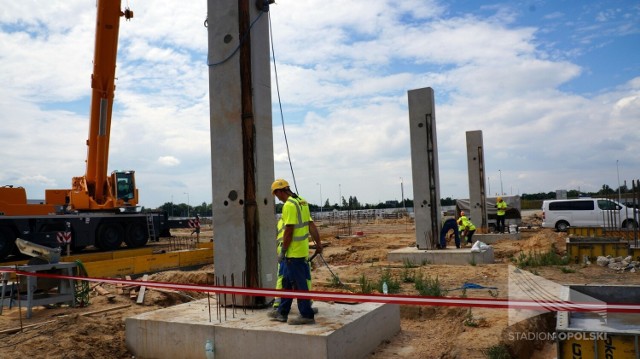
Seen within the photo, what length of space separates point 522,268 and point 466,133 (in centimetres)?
1045

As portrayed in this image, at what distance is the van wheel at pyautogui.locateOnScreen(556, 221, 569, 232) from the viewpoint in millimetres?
22973

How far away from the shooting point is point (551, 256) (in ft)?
41.4

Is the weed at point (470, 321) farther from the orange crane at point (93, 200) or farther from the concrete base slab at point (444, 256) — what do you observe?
the orange crane at point (93, 200)

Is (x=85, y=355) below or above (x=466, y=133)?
below

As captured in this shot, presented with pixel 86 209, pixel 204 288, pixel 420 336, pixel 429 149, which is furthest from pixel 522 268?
pixel 86 209

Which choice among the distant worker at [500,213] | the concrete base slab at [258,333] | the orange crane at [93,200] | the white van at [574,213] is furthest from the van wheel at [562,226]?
the orange crane at [93,200]

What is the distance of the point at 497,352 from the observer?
5508mm

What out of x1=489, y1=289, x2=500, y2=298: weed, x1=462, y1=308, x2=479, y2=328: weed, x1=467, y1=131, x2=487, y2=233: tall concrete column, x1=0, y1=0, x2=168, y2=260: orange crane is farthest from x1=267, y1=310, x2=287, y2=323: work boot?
x1=467, y1=131, x2=487, y2=233: tall concrete column

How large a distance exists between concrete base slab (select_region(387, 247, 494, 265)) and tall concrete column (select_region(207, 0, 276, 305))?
781 cm

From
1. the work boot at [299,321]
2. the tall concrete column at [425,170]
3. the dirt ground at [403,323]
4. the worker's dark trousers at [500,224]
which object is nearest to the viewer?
the work boot at [299,321]

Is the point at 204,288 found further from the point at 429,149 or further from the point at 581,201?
the point at 581,201

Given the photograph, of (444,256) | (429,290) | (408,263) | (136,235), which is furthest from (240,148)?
(136,235)

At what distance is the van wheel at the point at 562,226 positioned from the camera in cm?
2297

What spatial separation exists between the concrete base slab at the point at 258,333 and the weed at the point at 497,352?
4.17 feet
